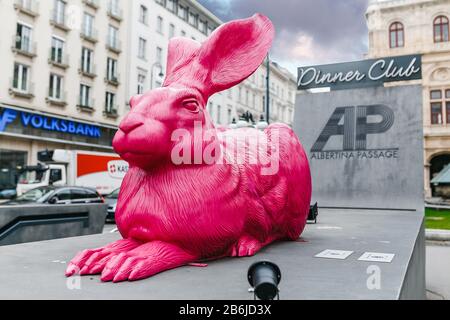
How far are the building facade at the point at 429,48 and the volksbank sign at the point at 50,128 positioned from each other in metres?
24.7

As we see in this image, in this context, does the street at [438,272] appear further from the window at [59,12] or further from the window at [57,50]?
the window at [59,12]

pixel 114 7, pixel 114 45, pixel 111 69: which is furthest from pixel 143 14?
pixel 111 69

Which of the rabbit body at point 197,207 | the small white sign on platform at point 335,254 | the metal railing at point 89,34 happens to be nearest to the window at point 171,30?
the metal railing at point 89,34

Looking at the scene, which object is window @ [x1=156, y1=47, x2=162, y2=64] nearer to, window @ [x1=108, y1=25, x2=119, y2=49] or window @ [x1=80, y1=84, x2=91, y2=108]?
window @ [x1=108, y1=25, x2=119, y2=49]

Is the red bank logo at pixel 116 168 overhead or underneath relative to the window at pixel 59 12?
underneath

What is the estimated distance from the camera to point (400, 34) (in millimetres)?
37062

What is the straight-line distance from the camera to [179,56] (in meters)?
3.50

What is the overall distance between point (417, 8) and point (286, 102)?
23.4m

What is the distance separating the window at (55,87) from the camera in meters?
25.4

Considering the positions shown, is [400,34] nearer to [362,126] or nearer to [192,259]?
[362,126]

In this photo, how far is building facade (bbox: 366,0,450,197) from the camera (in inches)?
1394

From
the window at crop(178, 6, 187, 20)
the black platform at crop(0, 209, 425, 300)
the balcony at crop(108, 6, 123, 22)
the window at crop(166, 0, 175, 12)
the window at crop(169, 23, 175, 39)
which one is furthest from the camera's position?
the window at crop(178, 6, 187, 20)

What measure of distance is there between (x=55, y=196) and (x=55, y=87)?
1454 cm

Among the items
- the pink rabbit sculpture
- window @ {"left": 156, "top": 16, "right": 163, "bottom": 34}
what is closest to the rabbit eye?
the pink rabbit sculpture
